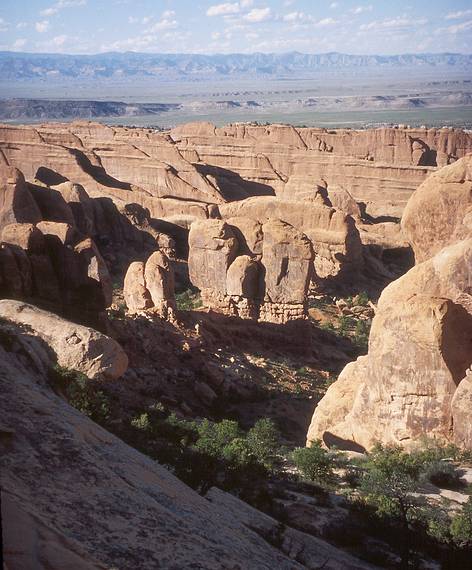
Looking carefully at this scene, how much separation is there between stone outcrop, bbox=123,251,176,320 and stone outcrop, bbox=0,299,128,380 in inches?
359

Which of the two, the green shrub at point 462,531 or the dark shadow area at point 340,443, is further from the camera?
the dark shadow area at point 340,443

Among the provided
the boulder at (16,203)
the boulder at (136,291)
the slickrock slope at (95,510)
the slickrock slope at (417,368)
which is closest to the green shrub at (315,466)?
the slickrock slope at (417,368)

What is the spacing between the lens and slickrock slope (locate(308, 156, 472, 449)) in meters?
15.6

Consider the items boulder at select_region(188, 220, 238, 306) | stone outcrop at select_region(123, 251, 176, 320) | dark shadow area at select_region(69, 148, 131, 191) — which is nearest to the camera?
stone outcrop at select_region(123, 251, 176, 320)

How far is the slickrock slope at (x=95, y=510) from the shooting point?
20.7ft

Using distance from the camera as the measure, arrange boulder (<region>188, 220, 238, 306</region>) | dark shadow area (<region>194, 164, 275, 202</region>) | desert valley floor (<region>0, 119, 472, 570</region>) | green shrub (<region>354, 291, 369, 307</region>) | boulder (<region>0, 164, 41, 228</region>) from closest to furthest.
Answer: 1. desert valley floor (<region>0, 119, 472, 570</region>)
2. boulder (<region>188, 220, 238, 306</region>)
3. boulder (<region>0, 164, 41, 228</region>)
4. green shrub (<region>354, 291, 369, 307</region>)
5. dark shadow area (<region>194, 164, 275, 202</region>)

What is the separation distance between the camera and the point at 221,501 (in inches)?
457

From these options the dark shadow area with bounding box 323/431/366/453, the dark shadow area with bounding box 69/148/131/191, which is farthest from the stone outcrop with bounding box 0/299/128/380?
the dark shadow area with bounding box 69/148/131/191

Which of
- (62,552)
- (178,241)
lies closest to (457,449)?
(62,552)

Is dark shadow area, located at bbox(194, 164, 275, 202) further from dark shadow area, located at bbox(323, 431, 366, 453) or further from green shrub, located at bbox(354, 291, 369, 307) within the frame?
dark shadow area, located at bbox(323, 431, 366, 453)

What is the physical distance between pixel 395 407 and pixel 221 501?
20.9 ft

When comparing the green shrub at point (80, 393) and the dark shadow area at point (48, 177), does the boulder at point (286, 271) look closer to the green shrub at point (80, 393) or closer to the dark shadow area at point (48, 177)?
the green shrub at point (80, 393)

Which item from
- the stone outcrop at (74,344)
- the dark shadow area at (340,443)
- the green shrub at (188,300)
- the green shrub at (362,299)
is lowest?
the green shrub at (362,299)

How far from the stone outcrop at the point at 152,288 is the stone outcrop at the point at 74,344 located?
912 centimetres
